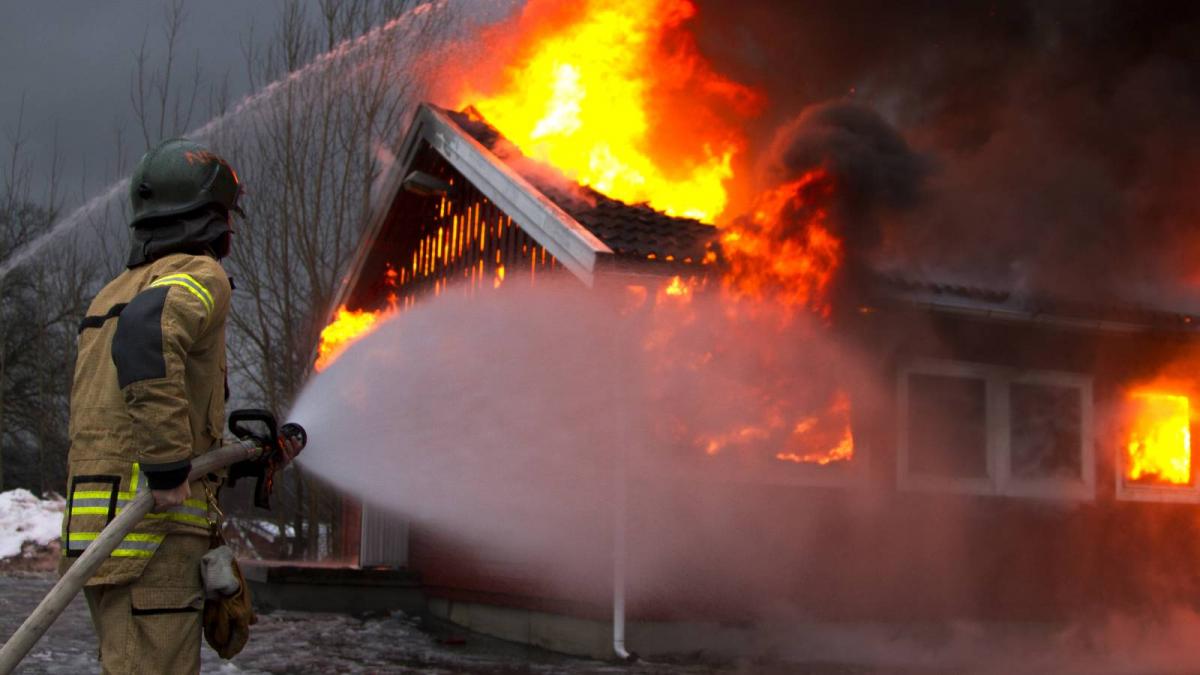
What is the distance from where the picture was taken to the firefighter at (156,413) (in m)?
3.19

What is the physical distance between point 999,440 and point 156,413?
8851mm

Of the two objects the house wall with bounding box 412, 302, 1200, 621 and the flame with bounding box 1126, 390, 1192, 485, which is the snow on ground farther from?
the flame with bounding box 1126, 390, 1192, 485

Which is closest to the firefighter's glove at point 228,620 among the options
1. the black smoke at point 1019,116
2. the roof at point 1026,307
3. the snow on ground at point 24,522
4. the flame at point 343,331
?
the black smoke at point 1019,116

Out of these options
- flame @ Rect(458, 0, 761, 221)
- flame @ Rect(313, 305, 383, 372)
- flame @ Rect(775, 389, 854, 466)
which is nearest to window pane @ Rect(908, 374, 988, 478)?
flame @ Rect(775, 389, 854, 466)

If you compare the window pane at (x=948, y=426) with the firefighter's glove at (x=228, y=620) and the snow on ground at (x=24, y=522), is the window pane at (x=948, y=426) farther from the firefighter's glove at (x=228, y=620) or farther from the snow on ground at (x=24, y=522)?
the snow on ground at (x=24, y=522)

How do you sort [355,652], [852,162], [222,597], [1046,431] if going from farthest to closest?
[1046,431] < [355,652] < [852,162] < [222,597]

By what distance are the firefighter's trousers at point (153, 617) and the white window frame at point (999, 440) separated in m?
7.67

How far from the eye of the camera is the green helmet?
11.9 feet

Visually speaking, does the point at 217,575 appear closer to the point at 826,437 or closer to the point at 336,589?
the point at 826,437

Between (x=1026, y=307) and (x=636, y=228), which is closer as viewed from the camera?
(x=636, y=228)

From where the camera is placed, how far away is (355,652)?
958 centimetres

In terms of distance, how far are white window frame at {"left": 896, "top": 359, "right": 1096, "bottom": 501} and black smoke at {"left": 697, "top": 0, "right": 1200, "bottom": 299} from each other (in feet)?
3.10

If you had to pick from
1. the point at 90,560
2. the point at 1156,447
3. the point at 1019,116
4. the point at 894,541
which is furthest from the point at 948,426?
the point at 90,560

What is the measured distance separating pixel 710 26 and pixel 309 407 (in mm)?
5222
